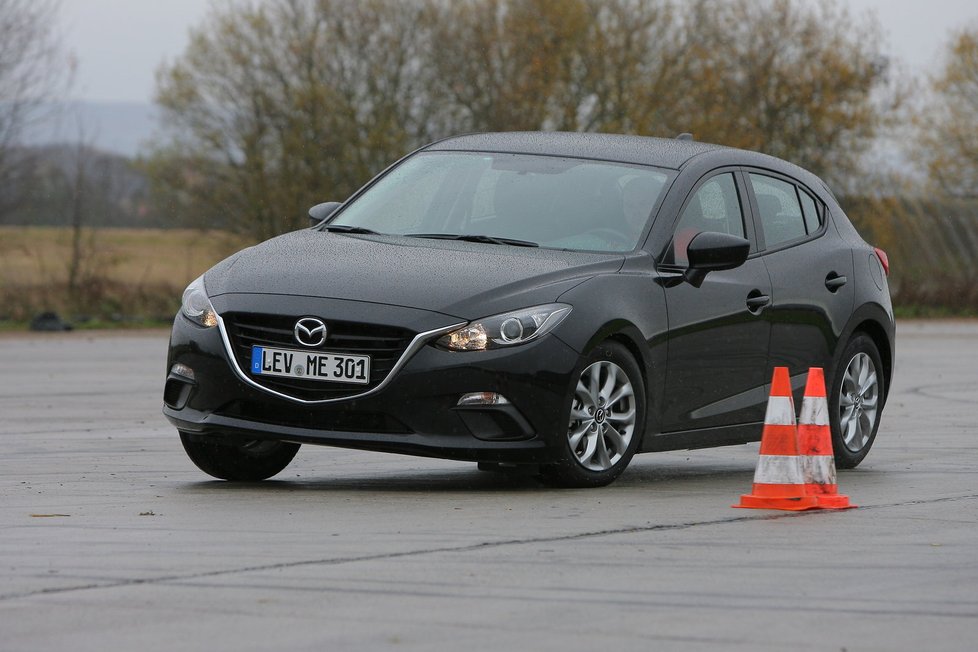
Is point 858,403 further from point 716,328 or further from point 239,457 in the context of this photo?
point 239,457

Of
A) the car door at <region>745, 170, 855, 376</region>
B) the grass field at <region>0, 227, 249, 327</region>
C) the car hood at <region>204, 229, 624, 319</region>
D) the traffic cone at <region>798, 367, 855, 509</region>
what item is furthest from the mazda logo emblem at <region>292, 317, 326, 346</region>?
the grass field at <region>0, 227, 249, 327</region>

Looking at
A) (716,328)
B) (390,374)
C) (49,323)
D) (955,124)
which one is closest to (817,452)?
(716,328)

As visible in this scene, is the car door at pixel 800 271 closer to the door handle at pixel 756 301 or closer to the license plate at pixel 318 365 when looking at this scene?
the door handle at pixel 756 301

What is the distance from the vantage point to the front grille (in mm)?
8445

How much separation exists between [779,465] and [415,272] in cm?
181

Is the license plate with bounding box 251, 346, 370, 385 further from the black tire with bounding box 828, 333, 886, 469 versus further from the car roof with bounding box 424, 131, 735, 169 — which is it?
the black tire with bounding box 828, 333, 886, 469

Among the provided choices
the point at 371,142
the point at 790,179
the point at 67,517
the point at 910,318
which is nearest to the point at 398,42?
the point at 371,142

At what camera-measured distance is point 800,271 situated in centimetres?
1055

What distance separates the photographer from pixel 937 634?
17.8 feet

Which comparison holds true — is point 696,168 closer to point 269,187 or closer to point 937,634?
point 937,634

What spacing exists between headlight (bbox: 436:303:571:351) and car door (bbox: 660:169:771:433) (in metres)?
0.96

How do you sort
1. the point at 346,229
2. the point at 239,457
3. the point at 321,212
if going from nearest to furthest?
the point at 239,457, the point at 346,229, the point at 321,212

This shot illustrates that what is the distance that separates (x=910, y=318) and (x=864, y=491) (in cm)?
3517

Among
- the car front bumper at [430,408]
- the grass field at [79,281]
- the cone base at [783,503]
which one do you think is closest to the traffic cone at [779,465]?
the cone base at [783,503]
